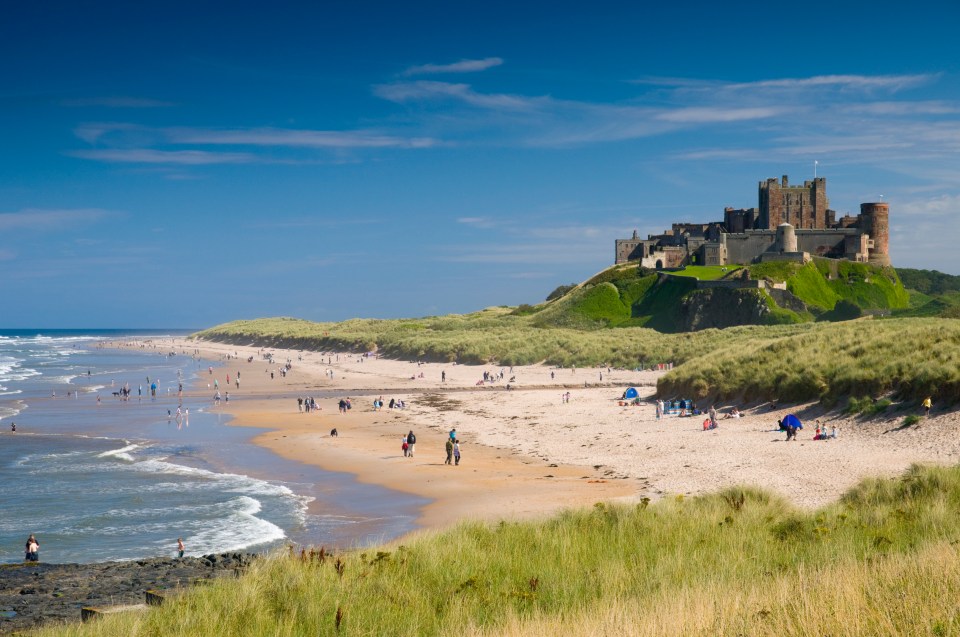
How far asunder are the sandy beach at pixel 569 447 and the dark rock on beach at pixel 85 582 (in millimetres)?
5315

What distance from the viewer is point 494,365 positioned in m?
66.7

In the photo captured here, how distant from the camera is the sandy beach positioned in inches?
782

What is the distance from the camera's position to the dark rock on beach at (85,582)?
1189 centimetres

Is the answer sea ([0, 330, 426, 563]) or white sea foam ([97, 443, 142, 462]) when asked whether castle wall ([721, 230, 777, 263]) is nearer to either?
sea ([0, 330, 426, 563])

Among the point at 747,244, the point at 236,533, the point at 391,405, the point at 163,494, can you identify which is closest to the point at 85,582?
the point at 236,533

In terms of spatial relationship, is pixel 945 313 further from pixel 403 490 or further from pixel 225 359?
pixel 225 359

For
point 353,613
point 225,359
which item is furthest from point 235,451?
point 225,359

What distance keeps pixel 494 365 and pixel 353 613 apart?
5882 centimetres

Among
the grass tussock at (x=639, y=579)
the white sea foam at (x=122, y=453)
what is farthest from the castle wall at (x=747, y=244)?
the grass tussock at (x=639, y=579)

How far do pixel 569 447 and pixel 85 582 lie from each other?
17.7 meters

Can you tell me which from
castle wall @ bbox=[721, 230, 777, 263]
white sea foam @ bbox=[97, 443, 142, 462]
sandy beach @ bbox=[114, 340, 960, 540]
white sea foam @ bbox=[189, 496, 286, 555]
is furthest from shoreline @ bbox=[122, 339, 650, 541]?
castle wall @ bbox=[721, 230, 777, 263]

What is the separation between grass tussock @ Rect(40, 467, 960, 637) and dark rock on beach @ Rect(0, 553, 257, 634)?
3393mm

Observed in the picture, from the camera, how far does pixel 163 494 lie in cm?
2262

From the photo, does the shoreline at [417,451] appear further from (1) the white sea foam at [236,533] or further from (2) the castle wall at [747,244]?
(2) the castle wall at [747,244]
